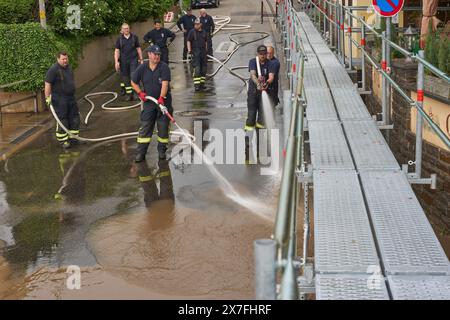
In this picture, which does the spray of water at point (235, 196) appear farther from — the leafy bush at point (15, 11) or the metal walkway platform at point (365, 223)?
the leafy bush at point (15, 11)

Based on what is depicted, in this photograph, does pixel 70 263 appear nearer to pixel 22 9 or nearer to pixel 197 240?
pixel 197 240

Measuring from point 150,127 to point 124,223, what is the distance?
3010 millimetres

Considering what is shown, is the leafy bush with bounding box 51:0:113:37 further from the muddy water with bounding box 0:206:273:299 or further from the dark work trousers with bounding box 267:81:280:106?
the muddy water with bounding box 0:206:273:299

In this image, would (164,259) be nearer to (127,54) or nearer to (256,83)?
(256,83)

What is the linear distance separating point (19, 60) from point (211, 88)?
4790mm

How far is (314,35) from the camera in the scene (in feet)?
60.6

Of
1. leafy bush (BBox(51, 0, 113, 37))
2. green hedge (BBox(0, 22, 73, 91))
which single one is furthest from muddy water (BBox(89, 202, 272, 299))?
leafy bush (BBox(51, 0, 113, 37))

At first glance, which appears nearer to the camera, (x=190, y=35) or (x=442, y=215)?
(x=442, y=215)

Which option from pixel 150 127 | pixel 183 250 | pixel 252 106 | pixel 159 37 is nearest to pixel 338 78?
pixel 252 106

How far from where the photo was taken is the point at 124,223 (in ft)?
27.5

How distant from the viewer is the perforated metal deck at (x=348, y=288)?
435 centimetres

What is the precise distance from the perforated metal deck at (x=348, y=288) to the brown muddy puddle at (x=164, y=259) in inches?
72.0

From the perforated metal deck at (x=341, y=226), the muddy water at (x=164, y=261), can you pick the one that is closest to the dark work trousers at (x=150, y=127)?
the muddy water at (x=164, y=261)

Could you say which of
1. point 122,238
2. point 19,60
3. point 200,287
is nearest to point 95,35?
point 19,60
